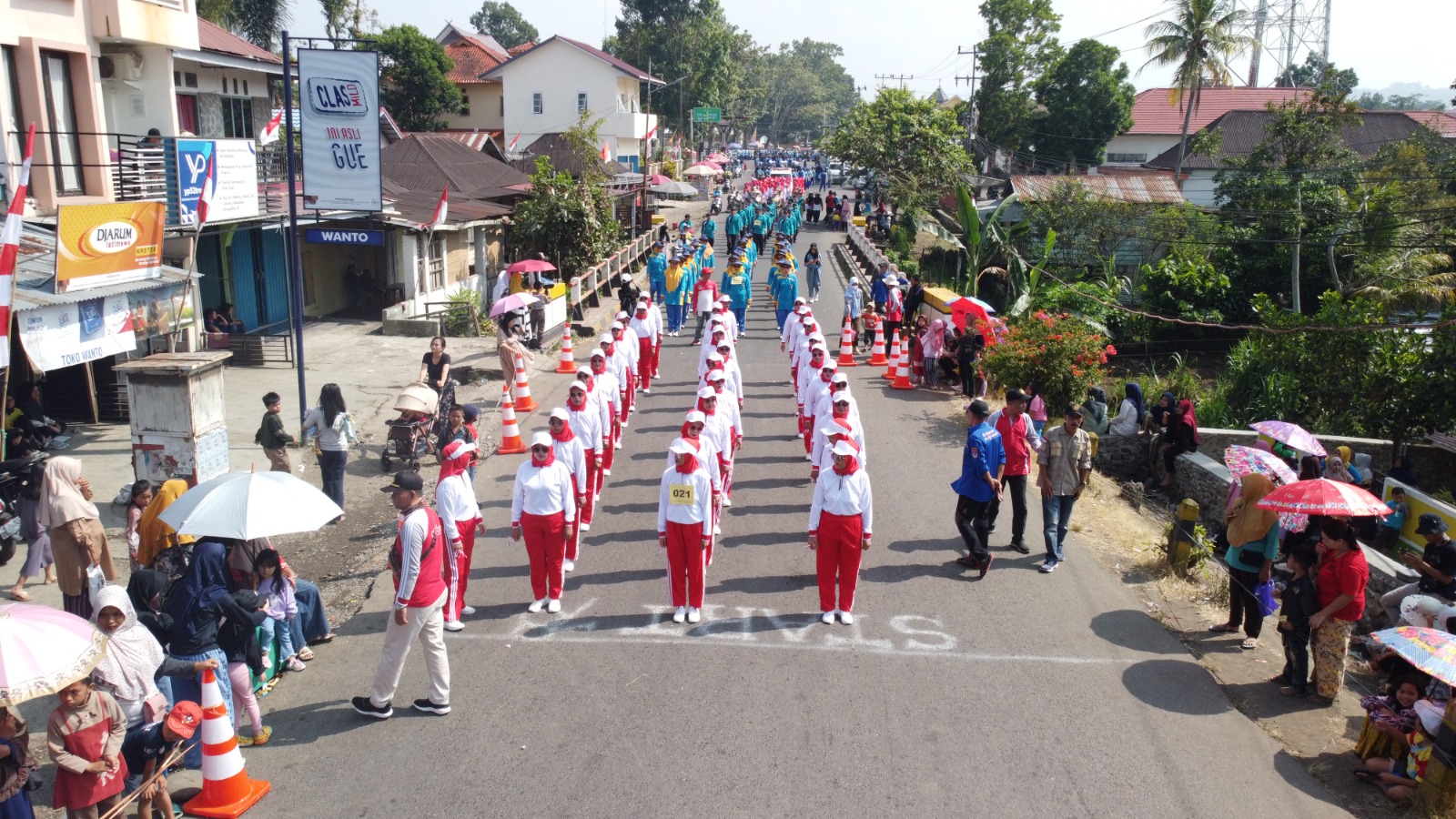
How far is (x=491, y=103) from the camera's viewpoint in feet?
183

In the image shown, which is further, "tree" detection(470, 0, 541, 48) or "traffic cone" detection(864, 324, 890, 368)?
"tree" detection(470, 0, 541, 48)

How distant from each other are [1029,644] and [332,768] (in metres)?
5.29

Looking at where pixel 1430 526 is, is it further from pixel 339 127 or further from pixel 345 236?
pixel 345 236

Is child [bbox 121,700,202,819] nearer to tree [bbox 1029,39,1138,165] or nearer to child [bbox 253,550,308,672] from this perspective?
child [bbox 253,550,308,672]

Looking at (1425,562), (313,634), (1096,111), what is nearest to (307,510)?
(313,634)

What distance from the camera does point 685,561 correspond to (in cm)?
855

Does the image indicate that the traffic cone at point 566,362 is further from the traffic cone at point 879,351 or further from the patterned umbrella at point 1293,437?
the patterned umbrella at point 1293,437

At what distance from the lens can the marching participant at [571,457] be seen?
31.0 feet

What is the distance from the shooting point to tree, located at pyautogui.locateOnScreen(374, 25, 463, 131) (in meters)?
47.6

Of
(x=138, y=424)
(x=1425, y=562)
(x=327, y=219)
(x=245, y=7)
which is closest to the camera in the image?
(x=1425, y=562)

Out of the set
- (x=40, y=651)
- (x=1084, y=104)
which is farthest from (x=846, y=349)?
(x=1084, y=104)

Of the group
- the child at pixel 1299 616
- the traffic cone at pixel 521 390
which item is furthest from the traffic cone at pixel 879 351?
the child at pixel 1299 616

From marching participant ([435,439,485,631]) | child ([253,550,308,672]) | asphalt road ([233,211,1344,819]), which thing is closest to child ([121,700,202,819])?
asphalt road ([233,211,1344,819])

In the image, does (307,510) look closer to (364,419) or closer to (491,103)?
(364,419)
